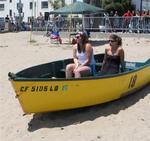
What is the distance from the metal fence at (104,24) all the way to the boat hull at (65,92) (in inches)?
678

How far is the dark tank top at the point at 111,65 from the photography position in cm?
981

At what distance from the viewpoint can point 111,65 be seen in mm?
9867

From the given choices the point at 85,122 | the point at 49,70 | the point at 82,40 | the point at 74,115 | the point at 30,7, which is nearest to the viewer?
the point at 85,122

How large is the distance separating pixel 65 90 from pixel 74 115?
2.76 feet

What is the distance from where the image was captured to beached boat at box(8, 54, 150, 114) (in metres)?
8.38

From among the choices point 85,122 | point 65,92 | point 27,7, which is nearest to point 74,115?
point 85,122

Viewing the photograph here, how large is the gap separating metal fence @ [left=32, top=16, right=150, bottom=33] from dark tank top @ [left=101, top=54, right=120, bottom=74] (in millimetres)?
16482

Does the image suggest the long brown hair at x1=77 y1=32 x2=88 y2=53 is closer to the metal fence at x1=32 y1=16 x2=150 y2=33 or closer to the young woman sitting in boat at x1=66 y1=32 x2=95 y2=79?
the young woman sitting in boat at x1=66 y1=32 x2=95 y2=79

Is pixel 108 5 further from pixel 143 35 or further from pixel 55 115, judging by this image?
pixel 55 115

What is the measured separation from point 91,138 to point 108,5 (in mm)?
40676

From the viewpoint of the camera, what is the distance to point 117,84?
9273 mm

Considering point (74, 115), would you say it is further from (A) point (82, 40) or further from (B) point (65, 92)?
(A) point (82, 40)

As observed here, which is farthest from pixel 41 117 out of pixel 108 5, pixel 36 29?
pixel 108 5

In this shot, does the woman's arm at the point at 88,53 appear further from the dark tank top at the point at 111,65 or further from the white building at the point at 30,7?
the white building at the point at 30,7
